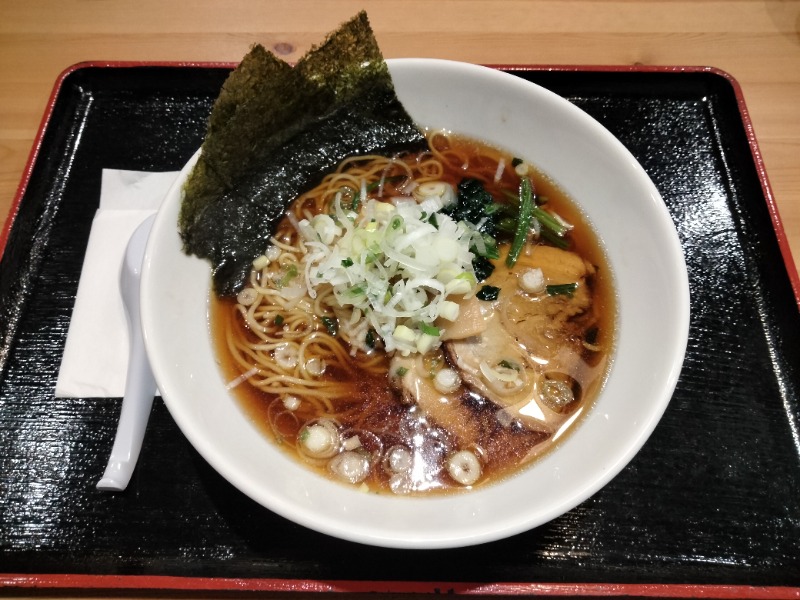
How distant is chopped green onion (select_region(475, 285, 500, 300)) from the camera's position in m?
1.83

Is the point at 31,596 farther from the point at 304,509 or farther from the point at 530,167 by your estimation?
the point at 530,167

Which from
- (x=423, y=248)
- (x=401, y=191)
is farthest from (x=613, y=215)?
(x=401, y=191)

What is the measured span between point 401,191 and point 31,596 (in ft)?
5.51

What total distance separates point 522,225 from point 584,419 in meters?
0.69

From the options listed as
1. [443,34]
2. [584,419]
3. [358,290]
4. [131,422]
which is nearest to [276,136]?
[358,290]

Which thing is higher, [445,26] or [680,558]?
[445,26]

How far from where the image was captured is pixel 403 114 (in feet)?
6.59

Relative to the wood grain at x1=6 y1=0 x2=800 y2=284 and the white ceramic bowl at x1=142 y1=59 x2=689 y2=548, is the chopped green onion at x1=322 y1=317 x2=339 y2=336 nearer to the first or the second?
the white ceramic bowl at x1=142 y1=59 x2=689 y2=548

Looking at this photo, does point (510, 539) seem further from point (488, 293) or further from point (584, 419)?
point (488, 293)

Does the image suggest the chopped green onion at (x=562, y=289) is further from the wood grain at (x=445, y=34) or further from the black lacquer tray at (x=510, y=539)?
the wood grain at (x=445, y=34)

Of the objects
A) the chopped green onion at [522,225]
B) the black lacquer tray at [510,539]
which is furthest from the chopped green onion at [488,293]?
the black lacquer tray at [510,539]

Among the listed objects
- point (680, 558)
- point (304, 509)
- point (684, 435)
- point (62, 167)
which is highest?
point (62, 167)

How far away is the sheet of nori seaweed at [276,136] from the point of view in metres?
1.65

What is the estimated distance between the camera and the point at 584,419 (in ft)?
5.30
